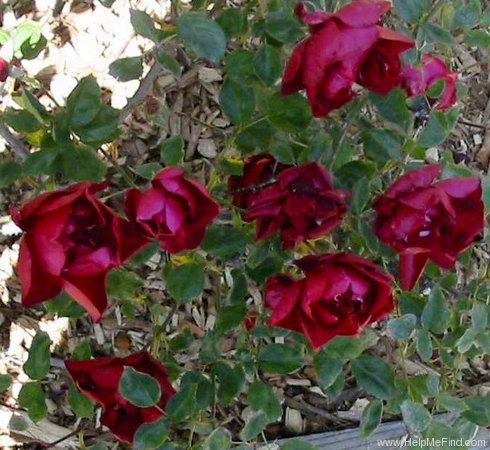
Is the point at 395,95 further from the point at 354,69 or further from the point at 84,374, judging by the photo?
the point at 84,374

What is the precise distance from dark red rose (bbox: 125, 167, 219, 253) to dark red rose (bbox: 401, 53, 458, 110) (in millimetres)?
356

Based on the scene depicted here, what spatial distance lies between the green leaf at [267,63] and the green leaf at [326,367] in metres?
0.32

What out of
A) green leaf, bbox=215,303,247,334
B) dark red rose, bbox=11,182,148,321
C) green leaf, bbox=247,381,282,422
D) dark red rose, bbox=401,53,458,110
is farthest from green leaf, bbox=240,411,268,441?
dark red rose, bbox=401,53,458,110

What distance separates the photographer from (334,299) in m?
0.76

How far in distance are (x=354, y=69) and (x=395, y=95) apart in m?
0.17

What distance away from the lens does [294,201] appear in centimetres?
79

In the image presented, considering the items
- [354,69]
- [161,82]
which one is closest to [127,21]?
[161,82]

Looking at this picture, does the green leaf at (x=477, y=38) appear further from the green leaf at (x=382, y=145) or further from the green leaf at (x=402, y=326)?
the green leaf at (x=402, y=326)

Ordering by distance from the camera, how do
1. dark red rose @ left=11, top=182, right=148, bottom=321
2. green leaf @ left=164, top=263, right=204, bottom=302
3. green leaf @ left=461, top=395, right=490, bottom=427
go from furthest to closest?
green leaf @ left=461, top=395, right=490, bottom=427 < green leaf @ left=164, top=263, right=204, bottom=302 < dark red rose @ left=11, top=182, right=148, bottom=321

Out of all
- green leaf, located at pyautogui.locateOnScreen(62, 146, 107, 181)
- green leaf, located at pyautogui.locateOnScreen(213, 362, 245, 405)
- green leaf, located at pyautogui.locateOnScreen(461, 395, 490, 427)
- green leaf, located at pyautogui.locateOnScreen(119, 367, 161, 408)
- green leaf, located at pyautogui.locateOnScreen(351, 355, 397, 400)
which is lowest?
green leaf, located at pyautogui.locateOnScreen(461, 395, 490, 427)

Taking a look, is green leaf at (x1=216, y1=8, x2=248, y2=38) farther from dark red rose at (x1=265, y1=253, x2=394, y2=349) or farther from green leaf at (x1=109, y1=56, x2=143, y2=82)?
dark red rose at (x1=265, y1=253, x2=394, y2=349)

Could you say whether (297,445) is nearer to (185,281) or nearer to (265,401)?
(265,401)

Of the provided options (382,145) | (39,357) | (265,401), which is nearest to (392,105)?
(382,145)

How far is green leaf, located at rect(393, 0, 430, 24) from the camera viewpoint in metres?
0.88
